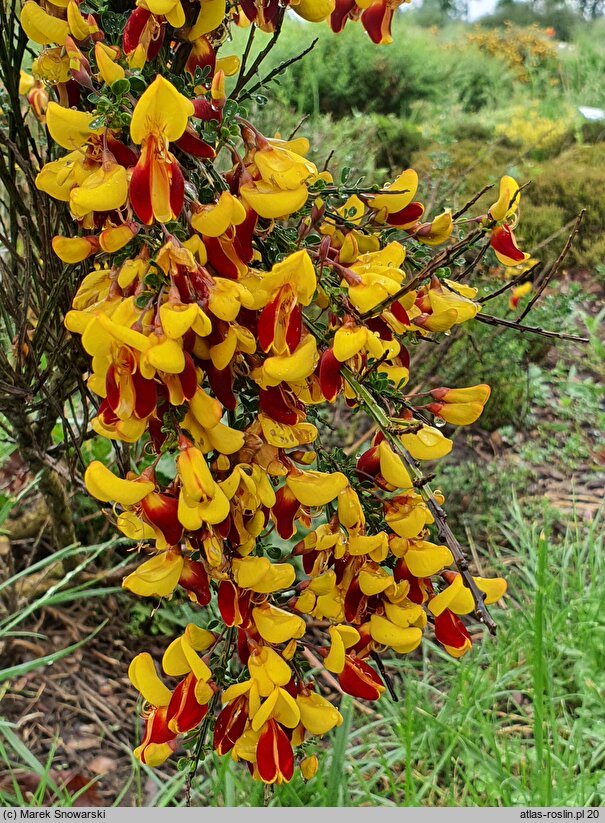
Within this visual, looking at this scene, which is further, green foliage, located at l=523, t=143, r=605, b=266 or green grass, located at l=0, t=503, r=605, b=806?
green foliage, located at l=523, t=143, r=605, b=266

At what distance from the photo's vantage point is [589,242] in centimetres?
299

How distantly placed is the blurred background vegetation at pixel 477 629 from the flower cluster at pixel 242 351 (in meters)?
0.09

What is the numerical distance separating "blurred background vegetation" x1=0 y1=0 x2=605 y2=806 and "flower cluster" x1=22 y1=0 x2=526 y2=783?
0.09 meters

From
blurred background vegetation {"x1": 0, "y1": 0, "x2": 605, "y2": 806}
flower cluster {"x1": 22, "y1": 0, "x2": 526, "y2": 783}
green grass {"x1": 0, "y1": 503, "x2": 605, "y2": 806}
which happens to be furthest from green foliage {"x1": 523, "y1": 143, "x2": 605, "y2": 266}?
→ flower cluster {"x1": 22, "y1": 0, "x2": 526, "y2": 783}

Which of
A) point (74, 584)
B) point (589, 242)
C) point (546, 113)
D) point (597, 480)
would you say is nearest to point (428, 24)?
point (546, 113)

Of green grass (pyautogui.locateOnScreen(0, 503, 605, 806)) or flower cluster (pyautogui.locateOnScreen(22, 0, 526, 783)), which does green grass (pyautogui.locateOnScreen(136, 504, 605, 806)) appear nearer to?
green grass (pyautogui.locateOnScreen(0, 503, 605, 806))

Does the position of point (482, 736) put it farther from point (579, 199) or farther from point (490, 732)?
point (579, 199)

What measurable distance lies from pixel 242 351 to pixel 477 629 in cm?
128

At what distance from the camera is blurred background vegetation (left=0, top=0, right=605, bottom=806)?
3.71ft

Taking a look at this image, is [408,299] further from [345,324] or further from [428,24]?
[428,24]

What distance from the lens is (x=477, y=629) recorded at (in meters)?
1.66

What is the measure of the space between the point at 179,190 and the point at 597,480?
188cm

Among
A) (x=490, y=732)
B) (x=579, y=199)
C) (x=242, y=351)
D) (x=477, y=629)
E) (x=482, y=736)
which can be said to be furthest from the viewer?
(x=579, y=199)

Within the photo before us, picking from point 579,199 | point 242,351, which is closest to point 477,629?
point 242,351
